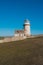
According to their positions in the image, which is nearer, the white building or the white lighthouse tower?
the white building

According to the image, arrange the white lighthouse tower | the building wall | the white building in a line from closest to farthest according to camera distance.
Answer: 1. the white building
2. the white lighthouse tower
3. the building wall

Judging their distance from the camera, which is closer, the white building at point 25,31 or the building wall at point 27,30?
the white building at point 25,31

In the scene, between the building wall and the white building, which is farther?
the building wall

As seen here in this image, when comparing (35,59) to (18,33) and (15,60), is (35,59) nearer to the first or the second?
(15,60)

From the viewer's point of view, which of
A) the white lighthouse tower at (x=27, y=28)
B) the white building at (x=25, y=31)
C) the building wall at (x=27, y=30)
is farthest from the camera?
the building wall at (x=27, y=30)

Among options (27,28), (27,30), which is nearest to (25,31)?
(27,30)

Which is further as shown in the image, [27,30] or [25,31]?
[27,30]

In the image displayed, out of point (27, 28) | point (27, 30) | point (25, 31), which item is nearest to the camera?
point (25, 31)

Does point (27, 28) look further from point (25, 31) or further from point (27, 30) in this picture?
point (25, 31)

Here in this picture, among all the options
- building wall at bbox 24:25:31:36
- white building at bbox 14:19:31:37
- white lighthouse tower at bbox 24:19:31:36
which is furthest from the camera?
building wall at bbox 24:25:31:36

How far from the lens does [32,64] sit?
22.4m

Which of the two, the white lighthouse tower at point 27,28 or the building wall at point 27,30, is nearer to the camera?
the white lighthouse tower at point 27,28

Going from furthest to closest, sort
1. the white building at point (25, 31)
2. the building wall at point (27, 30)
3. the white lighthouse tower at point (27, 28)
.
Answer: the building wall at point (27, 30) < the white lighthouse tower at point (27, 28) < the white building at point (25, 31)

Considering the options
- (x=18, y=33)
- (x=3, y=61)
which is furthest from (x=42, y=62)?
(x=18, y=33)
